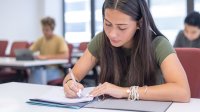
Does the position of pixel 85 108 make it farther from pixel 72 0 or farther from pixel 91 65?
pixel 72 0

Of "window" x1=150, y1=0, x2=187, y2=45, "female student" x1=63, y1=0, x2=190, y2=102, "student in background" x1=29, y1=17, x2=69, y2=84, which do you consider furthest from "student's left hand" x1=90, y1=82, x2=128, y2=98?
A: "window" x1=150, y1=0, x2=187, y2=45

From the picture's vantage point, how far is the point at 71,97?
1.35 m

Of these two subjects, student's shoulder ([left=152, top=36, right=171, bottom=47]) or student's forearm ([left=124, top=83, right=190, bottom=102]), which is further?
student's shoulder ([left=152, top=36, right=171, bottom=47])

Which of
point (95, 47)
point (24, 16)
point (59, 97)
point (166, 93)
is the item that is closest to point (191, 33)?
point (95, 47)

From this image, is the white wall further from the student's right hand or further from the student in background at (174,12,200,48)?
the student's right hand

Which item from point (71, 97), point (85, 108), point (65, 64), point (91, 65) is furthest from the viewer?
point (65, 64)

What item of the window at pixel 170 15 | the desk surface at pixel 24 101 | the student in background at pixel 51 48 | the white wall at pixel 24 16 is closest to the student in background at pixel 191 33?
the student in background at pixel 51 48

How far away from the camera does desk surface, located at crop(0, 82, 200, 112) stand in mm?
1178

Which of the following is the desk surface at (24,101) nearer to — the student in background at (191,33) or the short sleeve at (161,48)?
the short sleeve at (161,48)

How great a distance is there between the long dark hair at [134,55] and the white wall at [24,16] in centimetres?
521

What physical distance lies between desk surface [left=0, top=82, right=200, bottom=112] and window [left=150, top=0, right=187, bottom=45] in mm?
4605

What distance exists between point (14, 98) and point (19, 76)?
2577 mm

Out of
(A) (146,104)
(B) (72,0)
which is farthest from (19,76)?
(B) (72,0)

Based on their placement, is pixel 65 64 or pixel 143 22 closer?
pixel 143 22
